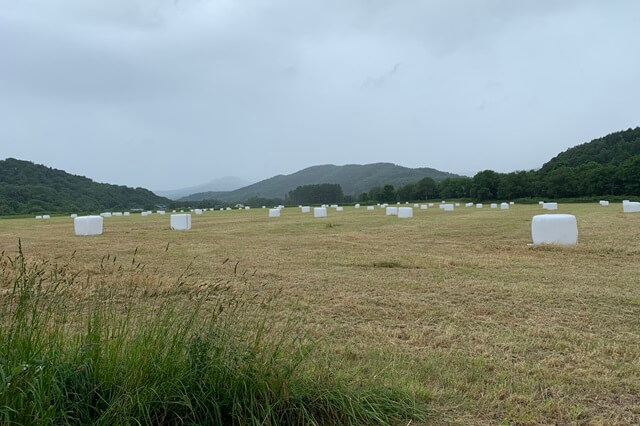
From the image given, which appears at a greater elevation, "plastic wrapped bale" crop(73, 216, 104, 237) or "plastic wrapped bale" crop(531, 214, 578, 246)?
"plastic wrapped bale" crop(73, 216, 104, 237)

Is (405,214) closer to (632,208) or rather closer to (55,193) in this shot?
(632,208)

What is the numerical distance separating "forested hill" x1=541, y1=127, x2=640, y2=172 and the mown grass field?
377 ft

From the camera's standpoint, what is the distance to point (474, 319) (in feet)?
20.2

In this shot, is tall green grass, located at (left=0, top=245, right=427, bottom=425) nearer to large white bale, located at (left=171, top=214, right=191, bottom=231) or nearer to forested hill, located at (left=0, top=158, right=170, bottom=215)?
large white bale, located at (left=171, top=214, right=191, bottom=231)

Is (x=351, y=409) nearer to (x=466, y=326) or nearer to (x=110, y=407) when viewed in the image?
(x=110, y=407)

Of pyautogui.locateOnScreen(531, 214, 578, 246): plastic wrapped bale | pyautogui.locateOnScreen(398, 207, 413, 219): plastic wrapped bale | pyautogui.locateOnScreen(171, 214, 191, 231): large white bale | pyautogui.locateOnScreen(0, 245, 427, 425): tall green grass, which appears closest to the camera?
pyautogui.locateOnScreen(0, 245, 427, 425): tall green grass

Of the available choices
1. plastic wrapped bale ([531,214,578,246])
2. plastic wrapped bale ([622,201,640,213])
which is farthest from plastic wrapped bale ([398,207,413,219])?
plastic wrapped bale ([531,214,578,246])

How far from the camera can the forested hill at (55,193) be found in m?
79.2

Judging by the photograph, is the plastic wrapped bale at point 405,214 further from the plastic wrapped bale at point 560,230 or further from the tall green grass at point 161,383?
the tall green grass at point 161,383

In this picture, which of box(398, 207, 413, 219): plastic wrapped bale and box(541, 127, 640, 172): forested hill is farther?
box(541, 127, 640, 172): forested hill

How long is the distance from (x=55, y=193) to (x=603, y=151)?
138 metres

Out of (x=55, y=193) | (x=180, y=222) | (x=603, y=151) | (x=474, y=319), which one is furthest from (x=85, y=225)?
(x=603, y=151)

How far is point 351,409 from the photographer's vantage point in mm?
3070

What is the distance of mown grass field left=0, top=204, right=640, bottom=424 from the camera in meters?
3.74
